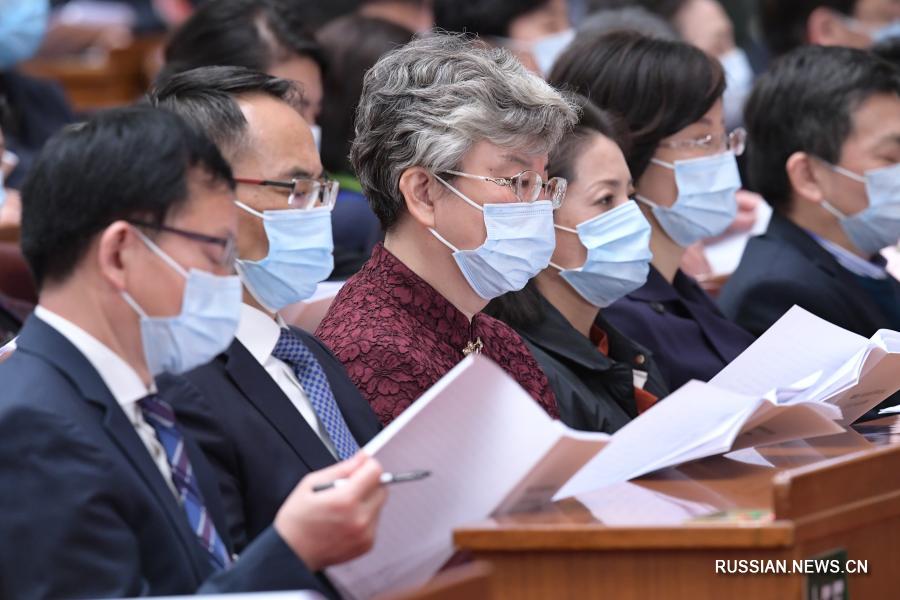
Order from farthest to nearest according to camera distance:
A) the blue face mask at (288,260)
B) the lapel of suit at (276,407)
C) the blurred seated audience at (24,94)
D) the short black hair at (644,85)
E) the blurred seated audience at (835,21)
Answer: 1. the blurred seated audience at (835,21)
2. the blurred seated audience at (24,94)
3. the short black hair at (644,85)
4. the blue face mask at (288,260)
5. the lapel of suit at (276,407)

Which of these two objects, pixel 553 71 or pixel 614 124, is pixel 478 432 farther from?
pixel 553 71

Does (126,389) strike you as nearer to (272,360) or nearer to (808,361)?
(272,360)

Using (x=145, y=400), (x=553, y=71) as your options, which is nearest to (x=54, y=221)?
(x=145, y=400)

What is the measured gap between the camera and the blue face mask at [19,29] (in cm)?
502

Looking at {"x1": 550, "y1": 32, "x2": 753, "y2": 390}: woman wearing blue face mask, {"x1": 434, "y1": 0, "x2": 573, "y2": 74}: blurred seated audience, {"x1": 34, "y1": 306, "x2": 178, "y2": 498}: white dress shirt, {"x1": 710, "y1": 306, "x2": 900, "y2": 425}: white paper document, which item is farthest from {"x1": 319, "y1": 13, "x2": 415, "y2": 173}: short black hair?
{"x1": 34, "y1": 306, "x2": 178, "y2": 498}: white dress shirt

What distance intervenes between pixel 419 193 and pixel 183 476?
3.12 ft

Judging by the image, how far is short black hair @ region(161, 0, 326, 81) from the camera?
4258mm

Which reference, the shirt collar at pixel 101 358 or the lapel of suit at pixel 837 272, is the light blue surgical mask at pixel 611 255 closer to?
the lapel of suit at pixel 837 272

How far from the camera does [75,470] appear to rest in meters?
1.83

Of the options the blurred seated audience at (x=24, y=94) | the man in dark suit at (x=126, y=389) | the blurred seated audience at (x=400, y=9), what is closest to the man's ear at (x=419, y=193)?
the man in dark suit at (x=126, y=389)

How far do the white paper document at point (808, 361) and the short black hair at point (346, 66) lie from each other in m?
2.13

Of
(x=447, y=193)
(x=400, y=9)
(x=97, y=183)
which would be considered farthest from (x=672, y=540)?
(x=400, y=9)

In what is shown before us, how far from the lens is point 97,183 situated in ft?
6.28

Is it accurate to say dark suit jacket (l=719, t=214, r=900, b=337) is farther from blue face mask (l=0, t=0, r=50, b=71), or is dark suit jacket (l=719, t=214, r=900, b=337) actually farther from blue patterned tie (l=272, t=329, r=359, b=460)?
blue face mask (l=0, t=0, r=50, b=71)
